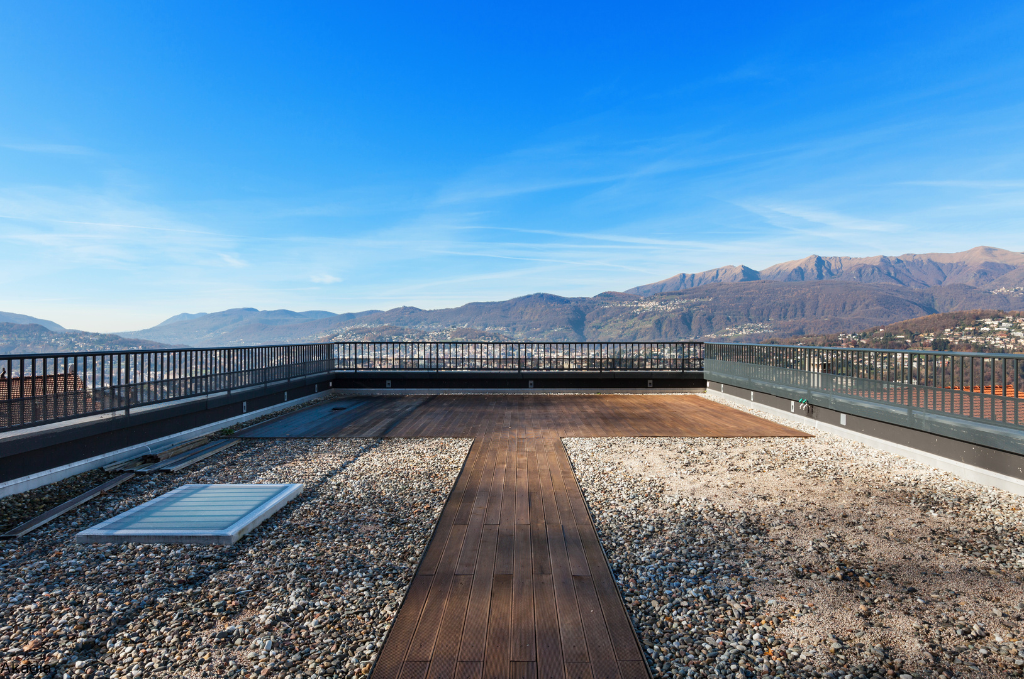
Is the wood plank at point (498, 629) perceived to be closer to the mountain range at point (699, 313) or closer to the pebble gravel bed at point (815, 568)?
the pebble gravel bed at point (815, 568)

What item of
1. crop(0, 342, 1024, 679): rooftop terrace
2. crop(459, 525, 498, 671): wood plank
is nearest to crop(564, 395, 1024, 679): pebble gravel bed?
crop(0, 342, 1024, 679): rooftop terrace

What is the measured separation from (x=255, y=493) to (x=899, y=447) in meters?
6.58

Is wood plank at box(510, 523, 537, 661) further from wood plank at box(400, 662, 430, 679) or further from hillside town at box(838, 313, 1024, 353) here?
hillside town at box(838, 313, 1024, 353)

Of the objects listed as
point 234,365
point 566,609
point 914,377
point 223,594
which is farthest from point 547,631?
point 234,365

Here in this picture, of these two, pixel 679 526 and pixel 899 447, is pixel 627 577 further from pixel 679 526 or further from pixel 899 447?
pixel 899 447

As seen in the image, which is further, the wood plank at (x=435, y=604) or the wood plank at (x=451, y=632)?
the wood plank at (x=435, y=604)

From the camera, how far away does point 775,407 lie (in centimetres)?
744

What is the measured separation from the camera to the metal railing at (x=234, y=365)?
4.09 m

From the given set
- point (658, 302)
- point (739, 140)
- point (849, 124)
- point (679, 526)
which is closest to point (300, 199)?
point (739, 140)

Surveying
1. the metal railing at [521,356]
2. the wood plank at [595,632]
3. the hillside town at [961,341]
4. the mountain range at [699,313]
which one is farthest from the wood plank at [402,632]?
the mountain range at [699,313]

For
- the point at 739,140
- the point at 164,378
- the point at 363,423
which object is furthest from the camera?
the point at 739,140

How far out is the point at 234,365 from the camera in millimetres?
6992

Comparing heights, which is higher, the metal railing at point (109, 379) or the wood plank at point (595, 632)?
the metal railing at point (109, 379)

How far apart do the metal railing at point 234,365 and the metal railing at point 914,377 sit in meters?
3.80
